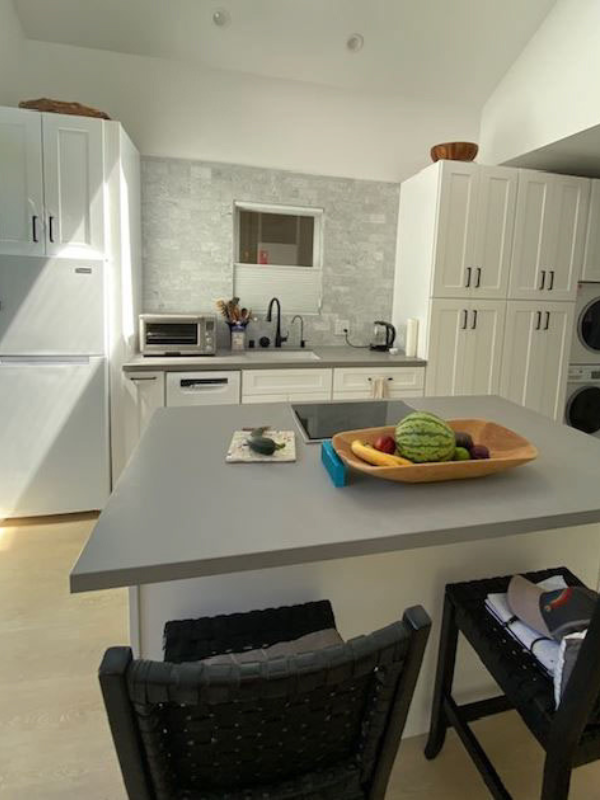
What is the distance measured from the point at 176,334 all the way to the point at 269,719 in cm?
273

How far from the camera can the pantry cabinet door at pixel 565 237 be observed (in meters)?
3.39

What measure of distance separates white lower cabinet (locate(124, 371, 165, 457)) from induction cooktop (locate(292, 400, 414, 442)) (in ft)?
4.13

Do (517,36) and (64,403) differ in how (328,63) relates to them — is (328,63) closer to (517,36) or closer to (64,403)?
(517,36)

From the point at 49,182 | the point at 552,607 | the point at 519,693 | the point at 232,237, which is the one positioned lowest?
the point at 519,693

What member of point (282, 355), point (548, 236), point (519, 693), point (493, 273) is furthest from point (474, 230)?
point (519, 693)

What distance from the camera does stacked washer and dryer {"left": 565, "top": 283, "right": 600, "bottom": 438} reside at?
364cm

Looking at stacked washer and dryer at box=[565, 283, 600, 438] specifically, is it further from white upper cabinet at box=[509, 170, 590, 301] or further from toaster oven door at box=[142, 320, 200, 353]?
toaster oven door at box=[142, 320, 200, 353]

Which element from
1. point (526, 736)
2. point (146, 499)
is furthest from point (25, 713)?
point (526, 736)

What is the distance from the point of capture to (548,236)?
3414 mm

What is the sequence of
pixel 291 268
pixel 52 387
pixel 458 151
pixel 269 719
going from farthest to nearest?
pixel 291 268 → pixel 458 151 → pixel 52 387 → pixel 269 719

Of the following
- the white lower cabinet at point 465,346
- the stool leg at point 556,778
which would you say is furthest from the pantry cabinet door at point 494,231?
the stool leg at point 556,778

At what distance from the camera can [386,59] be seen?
3330 millimetres

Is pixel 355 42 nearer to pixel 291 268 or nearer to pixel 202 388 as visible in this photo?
pixel 291 268

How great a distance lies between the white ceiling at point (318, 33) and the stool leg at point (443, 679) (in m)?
3.36
